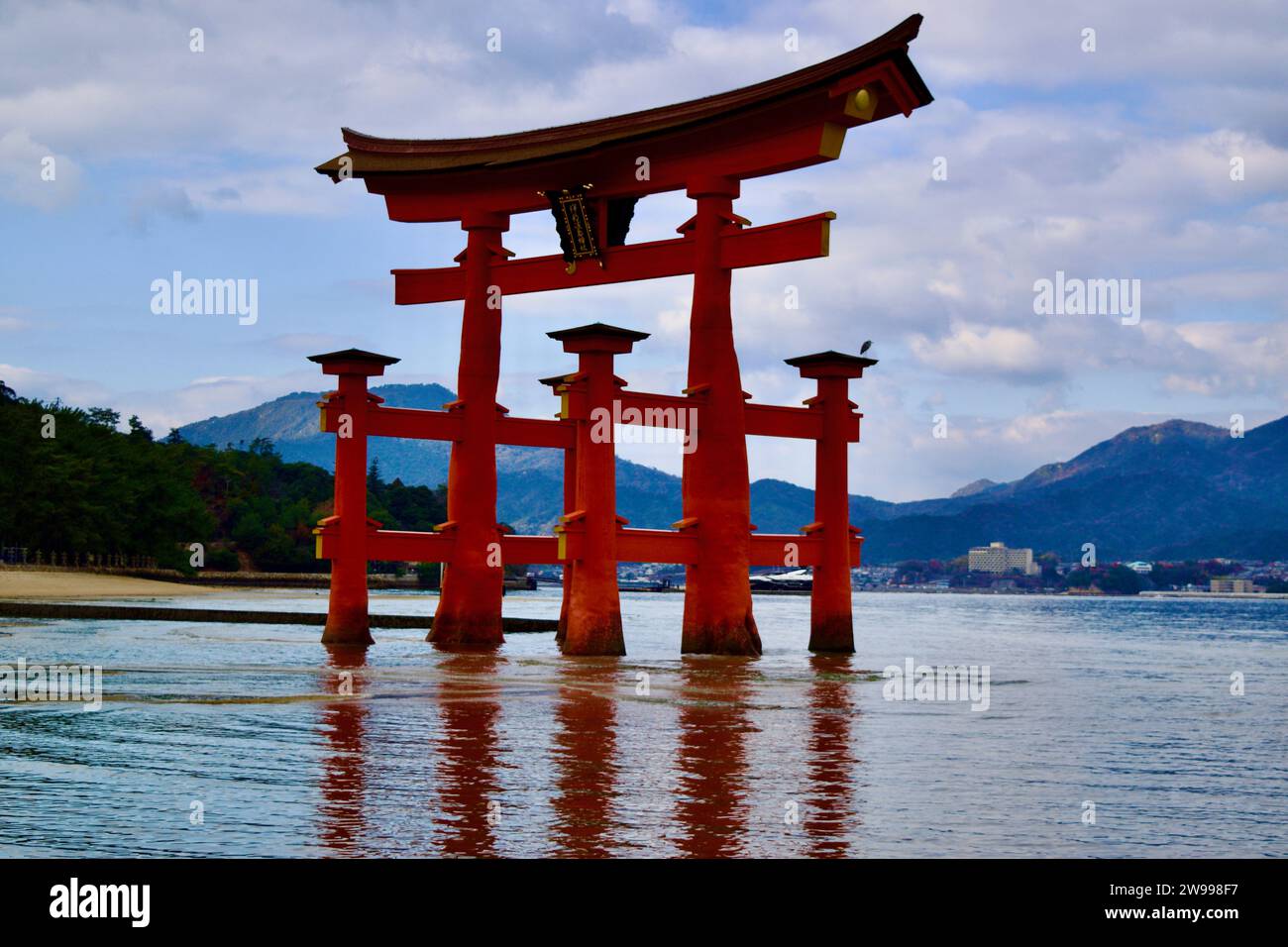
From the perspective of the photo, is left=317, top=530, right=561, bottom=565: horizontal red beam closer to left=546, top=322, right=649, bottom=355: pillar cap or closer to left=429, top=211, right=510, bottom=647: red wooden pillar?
left=429, top=211, right=510, bottom=647: red wooden pillar

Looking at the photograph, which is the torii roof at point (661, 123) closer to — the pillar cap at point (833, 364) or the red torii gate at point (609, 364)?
the red torii gate at point (609, 364)

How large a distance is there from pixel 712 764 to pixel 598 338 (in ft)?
52.0

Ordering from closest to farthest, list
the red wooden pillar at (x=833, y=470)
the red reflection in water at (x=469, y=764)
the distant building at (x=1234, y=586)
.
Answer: the red reflection in water at (x=469, y=764) → the red wooden pillar at (x=833, y=470) → the distant building at (x=1234, y=586)

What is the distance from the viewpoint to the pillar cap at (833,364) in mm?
33031

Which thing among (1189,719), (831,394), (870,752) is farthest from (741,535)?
(870,752)

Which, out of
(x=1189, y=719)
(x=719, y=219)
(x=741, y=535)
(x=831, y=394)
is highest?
(x=719, y=219)

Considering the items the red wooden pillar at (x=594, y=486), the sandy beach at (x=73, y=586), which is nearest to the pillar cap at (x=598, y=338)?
the red wooden pillar at (x=594, y=486)

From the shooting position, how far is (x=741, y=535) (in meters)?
30.6

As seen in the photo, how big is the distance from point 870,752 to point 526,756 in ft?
13.6

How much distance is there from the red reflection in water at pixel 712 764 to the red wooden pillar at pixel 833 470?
653 centimetres

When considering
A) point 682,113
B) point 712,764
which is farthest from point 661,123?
point 712,764
